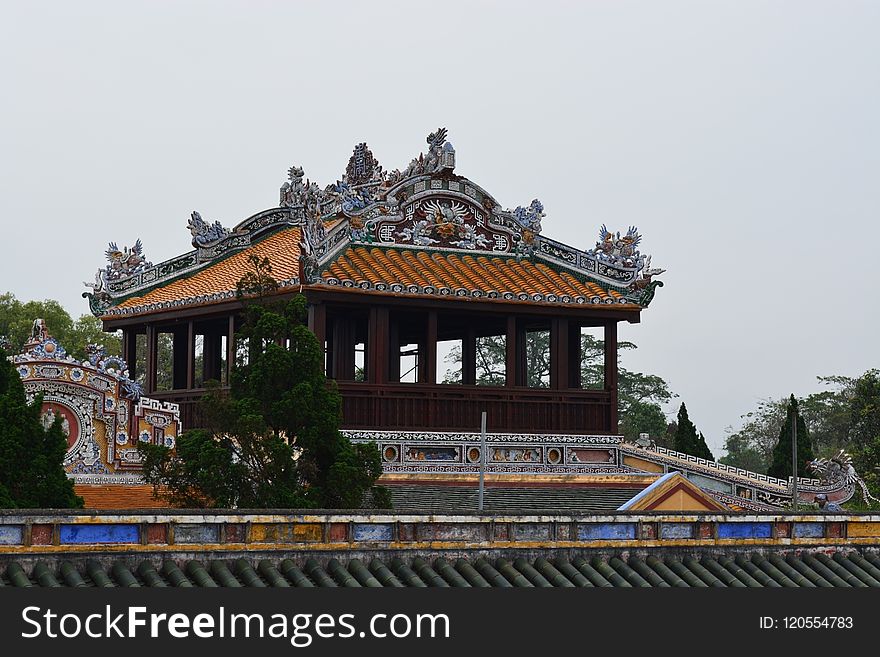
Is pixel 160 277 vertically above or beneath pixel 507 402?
above

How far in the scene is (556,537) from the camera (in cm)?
1633

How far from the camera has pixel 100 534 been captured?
1406cm

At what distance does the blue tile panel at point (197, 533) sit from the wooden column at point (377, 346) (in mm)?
14896

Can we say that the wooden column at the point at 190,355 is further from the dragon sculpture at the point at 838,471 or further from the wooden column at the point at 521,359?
the dragon sculpture at the point at 838,471

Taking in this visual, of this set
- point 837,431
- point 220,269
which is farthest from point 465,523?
point 837,431

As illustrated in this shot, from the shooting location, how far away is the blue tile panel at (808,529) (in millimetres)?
18078

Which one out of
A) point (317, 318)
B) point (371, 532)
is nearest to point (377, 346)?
point (317, 318)

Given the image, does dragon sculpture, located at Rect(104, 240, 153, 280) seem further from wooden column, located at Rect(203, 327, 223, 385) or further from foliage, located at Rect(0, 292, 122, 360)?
foliage, located at Rect(0, 292, 122, 360)

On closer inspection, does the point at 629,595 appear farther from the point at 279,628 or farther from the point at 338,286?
the point at 338,286

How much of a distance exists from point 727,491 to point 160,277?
504 inches

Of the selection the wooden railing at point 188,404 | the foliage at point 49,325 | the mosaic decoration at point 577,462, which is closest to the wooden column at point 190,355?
the wooden railing at point 188,404

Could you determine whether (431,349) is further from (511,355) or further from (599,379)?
(599,379)

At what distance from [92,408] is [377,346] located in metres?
5.64

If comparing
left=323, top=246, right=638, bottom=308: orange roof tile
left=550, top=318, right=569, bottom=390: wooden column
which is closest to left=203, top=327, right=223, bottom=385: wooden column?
left=323, top=246, right=638, bottom=308: orange roof tile
